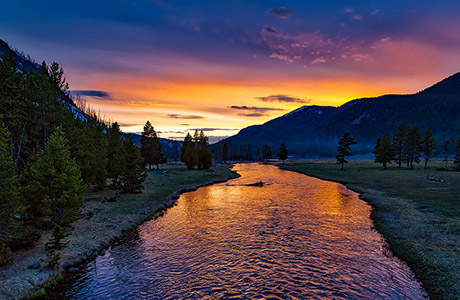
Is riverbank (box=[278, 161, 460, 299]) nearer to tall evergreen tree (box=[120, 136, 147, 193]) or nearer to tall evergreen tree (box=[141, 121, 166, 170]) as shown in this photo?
tall evergreen tree (box=[120, 136, 147, 193])

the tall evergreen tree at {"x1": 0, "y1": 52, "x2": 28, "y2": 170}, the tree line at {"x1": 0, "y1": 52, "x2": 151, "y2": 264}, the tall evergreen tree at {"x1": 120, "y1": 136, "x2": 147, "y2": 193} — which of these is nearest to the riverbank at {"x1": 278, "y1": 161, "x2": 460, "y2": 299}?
the tree line at {"x1": 0, "y1": 52, "x2": 151, "y2": 264}

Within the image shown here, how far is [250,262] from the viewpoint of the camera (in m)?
19.1

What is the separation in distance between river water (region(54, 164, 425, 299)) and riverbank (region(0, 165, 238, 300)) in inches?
59.6

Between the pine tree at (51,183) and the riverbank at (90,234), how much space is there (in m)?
2.58

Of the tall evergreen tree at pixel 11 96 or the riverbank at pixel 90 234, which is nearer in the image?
the riverbank at pixel 90 234

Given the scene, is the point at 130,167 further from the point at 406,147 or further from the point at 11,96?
the point at 406,147

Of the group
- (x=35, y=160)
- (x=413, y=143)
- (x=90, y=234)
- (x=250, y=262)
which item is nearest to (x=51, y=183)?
(x=35, y=160)

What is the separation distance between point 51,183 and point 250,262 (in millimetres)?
17475

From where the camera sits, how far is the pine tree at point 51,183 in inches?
803

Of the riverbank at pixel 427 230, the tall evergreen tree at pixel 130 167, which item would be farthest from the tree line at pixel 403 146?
the tall evergreen tree at pixel 130 167

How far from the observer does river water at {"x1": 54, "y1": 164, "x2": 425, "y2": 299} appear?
15.2 m

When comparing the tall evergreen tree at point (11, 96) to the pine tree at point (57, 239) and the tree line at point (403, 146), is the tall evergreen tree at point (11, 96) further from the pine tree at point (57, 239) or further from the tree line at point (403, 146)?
the tree line at point (403, 146)

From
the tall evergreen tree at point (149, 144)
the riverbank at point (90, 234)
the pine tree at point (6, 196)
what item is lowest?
the riverbank at point (90, 234)

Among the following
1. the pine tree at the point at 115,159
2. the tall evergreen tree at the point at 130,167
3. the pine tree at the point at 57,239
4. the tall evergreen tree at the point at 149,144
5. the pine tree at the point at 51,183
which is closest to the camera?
the pine tree at the point at 57,239
